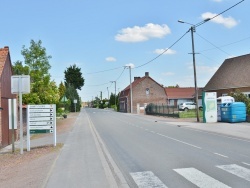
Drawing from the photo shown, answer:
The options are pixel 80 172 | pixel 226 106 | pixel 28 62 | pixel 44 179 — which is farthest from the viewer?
pixel 28 62

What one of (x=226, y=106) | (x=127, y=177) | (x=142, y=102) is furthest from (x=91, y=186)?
(x=142, y=102)

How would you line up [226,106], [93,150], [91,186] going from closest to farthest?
[91,186] → [93,150] → [226,106]

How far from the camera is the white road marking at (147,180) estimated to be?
750cm

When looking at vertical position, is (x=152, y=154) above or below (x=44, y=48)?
below

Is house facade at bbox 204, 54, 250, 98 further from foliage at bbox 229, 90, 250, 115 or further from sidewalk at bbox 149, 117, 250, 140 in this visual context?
sidewalk at bbox 149, 117, 250, 140

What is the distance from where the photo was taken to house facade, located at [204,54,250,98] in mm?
47250

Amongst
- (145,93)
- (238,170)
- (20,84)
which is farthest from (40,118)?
(145,93)

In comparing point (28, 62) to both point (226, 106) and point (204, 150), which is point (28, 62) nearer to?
point (226, 106)

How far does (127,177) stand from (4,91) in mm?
10722

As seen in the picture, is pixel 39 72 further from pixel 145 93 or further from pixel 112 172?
pixel 145 93

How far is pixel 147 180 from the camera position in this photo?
805 cm

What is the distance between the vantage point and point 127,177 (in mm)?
8484

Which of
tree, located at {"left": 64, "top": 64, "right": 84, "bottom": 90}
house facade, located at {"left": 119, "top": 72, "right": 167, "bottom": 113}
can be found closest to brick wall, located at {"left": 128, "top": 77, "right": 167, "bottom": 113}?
house facade, located at {"left": 119, "top": 72, "right": 167, "bottom": 113}

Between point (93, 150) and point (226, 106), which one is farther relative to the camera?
point (226, 106)
